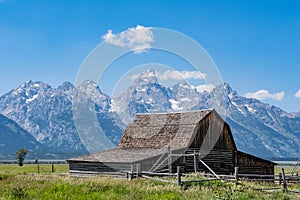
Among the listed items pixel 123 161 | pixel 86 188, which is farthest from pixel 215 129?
pixel 86 188

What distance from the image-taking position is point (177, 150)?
36.5 meters

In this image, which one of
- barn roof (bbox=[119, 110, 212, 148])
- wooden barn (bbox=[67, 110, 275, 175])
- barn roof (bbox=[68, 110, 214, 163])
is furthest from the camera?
barn roof (bbox=[119, 110, 212, 148])

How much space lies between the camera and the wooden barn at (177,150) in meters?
35.7

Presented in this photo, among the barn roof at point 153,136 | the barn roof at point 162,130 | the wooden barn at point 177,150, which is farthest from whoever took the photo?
the barn roof at point 162,130

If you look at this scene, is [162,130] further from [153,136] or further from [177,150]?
[177,150]

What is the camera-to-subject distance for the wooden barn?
3569cm

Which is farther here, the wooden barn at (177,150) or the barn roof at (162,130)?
the barn roof at (162,130)

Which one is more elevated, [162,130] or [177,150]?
[162,130]

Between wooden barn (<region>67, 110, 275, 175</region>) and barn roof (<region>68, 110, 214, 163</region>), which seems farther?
barn roof (<region>68, 110, 214, 163</region>)

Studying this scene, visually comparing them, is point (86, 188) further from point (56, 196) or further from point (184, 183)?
point (184, 183)

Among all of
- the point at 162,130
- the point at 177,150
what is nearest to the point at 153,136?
the point at 162,130

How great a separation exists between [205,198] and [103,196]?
13.9ft

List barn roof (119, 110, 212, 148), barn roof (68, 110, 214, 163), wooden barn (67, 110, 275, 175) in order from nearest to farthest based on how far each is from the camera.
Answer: wooden barn (67, 110, 275, 175), barn roof (68, 110, 214, 163), barn roof (119, 110, 212, 148)

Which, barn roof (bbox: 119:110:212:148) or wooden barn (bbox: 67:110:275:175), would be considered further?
barn roof (bbox: 119:110:212:148)
